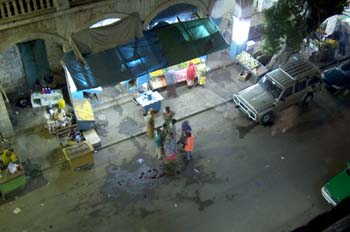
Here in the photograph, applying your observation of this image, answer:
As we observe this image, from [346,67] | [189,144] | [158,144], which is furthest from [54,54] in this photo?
[346,67]

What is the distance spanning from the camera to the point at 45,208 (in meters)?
15.2

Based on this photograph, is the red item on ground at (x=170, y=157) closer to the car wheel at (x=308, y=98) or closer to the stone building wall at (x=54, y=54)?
the stone building wall at (x=54, y=54)

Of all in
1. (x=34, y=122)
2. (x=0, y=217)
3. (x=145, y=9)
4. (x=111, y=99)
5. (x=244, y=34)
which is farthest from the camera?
(x=244, y=34)

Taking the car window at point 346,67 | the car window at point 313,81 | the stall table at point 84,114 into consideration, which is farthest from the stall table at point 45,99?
the car window at point 346,67

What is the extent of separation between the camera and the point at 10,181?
15102 millimetres

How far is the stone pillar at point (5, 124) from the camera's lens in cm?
1659

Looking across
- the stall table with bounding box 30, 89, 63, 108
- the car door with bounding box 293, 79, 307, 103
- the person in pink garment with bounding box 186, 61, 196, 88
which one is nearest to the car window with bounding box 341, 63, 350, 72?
the car door with bounding box 293, 79, 307, 103

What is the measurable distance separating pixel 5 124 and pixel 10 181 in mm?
3142

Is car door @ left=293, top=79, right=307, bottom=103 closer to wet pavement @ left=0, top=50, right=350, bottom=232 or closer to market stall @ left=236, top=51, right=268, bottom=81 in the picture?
wet pavement @ left=0, top=50, right=350, bottom=232

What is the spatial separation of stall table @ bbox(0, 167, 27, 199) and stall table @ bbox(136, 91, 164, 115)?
632cm

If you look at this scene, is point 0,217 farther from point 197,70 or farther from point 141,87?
point 197,70

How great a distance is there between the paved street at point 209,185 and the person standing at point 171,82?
6.97 feet

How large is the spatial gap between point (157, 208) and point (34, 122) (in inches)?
296

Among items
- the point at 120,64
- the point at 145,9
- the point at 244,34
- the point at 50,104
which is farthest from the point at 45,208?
the point at 244,34
